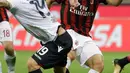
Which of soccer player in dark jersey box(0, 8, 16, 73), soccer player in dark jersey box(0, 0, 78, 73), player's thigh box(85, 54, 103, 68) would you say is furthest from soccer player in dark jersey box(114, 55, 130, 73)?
soccer player in dark jersey box(0, 0, 78, 73)

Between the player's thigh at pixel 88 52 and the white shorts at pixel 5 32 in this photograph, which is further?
the white shorts at pixel 5 32

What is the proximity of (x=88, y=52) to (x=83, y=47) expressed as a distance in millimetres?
173

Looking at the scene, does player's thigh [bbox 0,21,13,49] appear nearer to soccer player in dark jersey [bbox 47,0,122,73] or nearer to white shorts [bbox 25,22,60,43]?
soccer player in dark jersey [bbox 47,0,122,73]

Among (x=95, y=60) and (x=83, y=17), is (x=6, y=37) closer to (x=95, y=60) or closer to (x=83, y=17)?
(x=83, y=17)

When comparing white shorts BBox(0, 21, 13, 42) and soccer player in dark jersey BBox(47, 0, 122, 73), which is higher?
soccer player in dark jersey BBox(47, 0, 122, 73)

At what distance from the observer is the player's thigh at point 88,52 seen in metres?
7.59

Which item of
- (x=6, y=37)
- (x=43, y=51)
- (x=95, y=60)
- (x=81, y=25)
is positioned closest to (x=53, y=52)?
(x=43, y=51)

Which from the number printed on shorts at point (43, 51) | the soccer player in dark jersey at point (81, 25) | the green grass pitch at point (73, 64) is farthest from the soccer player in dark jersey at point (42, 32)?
the green grass pitch at point (73, 64)

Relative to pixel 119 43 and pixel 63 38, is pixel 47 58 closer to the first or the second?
pixel 63 38

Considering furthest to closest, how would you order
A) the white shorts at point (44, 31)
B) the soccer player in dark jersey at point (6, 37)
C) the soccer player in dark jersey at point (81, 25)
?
the soccer player in dark jersey at point (6, 37) → the soccer player in dark jersey at point (81, 25) → the white shorts at point (44, 31)

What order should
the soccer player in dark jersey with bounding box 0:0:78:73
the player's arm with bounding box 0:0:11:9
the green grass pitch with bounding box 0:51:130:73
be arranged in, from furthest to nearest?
1. the green grass pitch with bounding box 0:51:130:73
2. the soccer player in dark jersey with bounding box 0:0:78:73
3. the player's arm with bounding box 0:0:11:9

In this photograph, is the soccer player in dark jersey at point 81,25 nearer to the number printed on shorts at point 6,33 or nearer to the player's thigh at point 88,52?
the player's thigh at point 88,52

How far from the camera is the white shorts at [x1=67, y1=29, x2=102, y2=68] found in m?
7.67

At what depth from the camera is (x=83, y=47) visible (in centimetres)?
780
